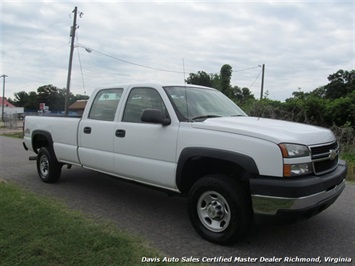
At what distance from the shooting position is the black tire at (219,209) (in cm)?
367

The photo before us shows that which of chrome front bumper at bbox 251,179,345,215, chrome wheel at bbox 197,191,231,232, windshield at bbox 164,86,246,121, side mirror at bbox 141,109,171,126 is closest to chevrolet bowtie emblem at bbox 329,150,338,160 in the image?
chrome front bumper at bbox 251,179,345,215

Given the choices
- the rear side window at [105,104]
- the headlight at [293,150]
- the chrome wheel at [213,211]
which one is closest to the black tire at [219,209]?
the chrome wheel at [213,211]

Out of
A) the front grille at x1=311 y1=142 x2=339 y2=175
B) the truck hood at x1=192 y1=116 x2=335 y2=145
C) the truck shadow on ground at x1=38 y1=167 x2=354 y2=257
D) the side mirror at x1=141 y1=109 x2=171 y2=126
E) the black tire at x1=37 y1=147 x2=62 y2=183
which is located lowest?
the truck shadow on ground at x1=38 y1=167 x2=354 y2=257

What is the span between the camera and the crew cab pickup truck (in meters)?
3.42

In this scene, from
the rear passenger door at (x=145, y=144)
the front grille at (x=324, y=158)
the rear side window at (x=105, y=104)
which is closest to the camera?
the front grille at (x=324, y=158)

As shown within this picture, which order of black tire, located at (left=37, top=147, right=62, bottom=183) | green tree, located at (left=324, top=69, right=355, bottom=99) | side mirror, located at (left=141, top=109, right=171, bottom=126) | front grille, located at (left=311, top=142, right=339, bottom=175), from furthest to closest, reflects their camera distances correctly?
1. green tree, located at (left=324, top=69, right=355, bottom=99)
2. black tire, located at (left=37, top=147, right=62, bottom=183)
3. side mirror, located at (left=141, top=109, right=171, bottom=126)
4. front grille, located at (left=311, top=142, right=339, bottom=175)

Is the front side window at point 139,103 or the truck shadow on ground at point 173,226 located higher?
the front side window at point 139,103

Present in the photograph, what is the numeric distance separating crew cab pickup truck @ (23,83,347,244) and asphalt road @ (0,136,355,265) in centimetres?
29

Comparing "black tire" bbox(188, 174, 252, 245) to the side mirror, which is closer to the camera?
"black tire" bbox(188, 174, 252, 245)

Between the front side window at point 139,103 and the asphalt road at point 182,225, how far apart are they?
4.61ft

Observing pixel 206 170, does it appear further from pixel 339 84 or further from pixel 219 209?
pixel 339 84

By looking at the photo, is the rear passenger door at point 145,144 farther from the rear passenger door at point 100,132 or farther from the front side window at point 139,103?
the rear passenger door at point 100,132

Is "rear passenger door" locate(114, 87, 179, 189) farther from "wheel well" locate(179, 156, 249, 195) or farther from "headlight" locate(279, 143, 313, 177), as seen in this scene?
"headlight" locate(279, 143, 313, 177)

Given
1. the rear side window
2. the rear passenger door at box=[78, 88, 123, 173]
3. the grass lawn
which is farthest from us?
the rear side window
